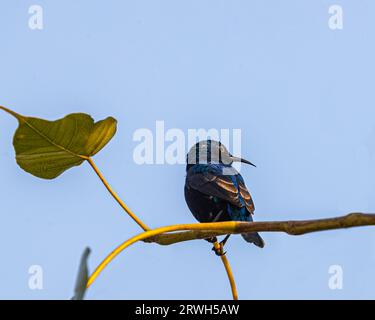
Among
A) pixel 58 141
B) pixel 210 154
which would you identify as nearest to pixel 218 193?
pixel 210 154

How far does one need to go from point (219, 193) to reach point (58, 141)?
357cm

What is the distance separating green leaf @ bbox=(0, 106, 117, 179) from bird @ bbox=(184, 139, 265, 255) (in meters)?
3.02

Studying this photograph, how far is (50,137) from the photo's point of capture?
247cm

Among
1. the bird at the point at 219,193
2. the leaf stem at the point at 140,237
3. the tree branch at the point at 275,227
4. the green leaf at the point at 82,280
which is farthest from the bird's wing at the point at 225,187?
the green leaf at the point at 82,280

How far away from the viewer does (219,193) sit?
599 centimetres

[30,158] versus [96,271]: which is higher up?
[30,158]

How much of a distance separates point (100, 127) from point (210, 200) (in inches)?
140

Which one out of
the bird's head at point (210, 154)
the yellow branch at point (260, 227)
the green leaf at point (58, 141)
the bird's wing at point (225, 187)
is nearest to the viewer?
the yellow branch at point (260, 227)

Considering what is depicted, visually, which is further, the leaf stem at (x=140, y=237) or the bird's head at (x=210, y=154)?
the bird's head at (x=210, y=154)

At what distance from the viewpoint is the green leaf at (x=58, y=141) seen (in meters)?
2.38

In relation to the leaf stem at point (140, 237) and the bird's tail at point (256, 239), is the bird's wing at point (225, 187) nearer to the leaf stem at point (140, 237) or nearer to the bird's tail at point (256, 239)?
the bird's tail at point (256, 239)
